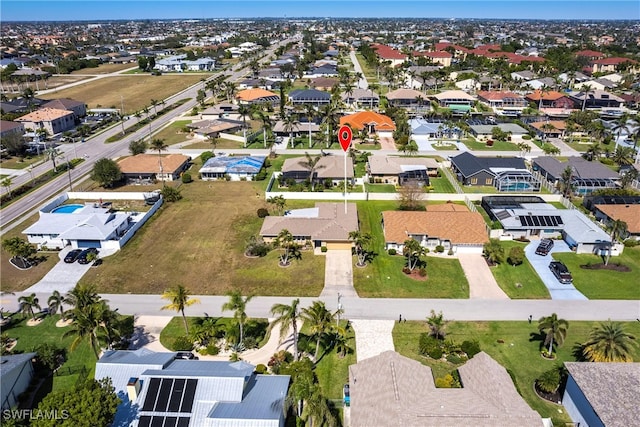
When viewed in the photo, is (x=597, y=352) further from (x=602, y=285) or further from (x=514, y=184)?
(x=514, y=184)

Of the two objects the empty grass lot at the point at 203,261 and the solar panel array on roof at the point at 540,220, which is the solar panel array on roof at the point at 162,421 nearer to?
the empty grass lot at the point at 203,261

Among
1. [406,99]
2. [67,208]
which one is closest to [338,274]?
[67,208]

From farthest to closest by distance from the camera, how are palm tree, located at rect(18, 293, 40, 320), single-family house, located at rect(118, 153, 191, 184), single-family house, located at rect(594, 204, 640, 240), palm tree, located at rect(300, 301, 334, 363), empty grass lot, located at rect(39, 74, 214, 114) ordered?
empty grass lot, located at rect(39, 74, 214, 114), single-family house, located at rect(118, 153, 191, 184), single-family house, located at rect(594, 204, 640, 240), palm tree, located at rect(18, 293, 40, 320), palm tree, located at rect(300, 301, 334, 363)

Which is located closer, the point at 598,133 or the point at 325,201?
the point at 325,201

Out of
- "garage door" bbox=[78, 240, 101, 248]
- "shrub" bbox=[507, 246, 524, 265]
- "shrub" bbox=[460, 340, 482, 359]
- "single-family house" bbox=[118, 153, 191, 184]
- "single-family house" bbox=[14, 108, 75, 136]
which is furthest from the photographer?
"single-family house" bbox=[14, 108, 75, 136]

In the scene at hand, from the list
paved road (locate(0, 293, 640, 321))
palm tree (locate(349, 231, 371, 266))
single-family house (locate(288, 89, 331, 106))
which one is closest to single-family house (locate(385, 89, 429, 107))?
single-family house (locate(288, 89, 331, 106))

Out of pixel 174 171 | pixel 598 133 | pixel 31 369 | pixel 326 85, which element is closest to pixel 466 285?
pixel 31 369

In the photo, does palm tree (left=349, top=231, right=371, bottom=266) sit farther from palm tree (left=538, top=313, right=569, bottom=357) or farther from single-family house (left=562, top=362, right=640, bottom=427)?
single-family house (left=562, top=362, right=640, bottom=427)
